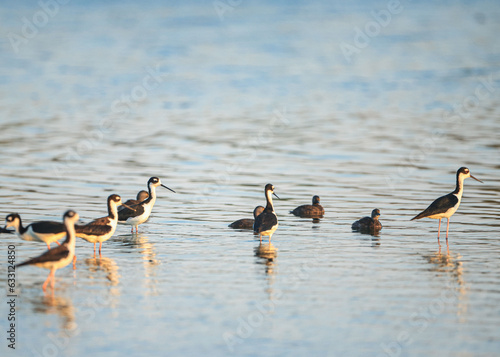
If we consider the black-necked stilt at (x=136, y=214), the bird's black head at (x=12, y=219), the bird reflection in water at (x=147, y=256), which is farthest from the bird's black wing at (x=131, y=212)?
the bird's black head at (x=12, y=219)

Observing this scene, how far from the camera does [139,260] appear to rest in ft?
52.7

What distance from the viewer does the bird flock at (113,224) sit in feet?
46.4

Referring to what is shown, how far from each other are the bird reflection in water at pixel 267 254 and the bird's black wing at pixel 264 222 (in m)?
0.39

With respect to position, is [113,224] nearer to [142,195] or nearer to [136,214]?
[136,214]

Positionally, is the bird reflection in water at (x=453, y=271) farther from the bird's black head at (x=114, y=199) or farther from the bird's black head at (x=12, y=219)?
the bird's black head at (x=12, y=219)

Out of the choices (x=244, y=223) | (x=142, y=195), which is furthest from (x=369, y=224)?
(x=142, y=195)

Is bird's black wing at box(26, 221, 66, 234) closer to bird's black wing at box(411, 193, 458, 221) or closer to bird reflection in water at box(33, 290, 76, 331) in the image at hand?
bird reflection in water at box(33, 290, 76, 331)

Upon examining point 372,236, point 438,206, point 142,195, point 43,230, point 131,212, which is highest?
point 142,195

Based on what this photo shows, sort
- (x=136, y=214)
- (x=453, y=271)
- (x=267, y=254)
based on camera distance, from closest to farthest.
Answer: (x=453, y=271)
(x=267, y=254)
(x=136, y=214)

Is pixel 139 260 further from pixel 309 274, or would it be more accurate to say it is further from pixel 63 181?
pixel 63 181

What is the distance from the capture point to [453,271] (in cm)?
1516

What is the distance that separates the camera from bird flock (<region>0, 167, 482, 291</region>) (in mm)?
14141

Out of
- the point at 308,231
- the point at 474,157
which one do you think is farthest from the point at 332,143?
the point at 308,231

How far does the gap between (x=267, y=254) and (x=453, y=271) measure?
150 inches
